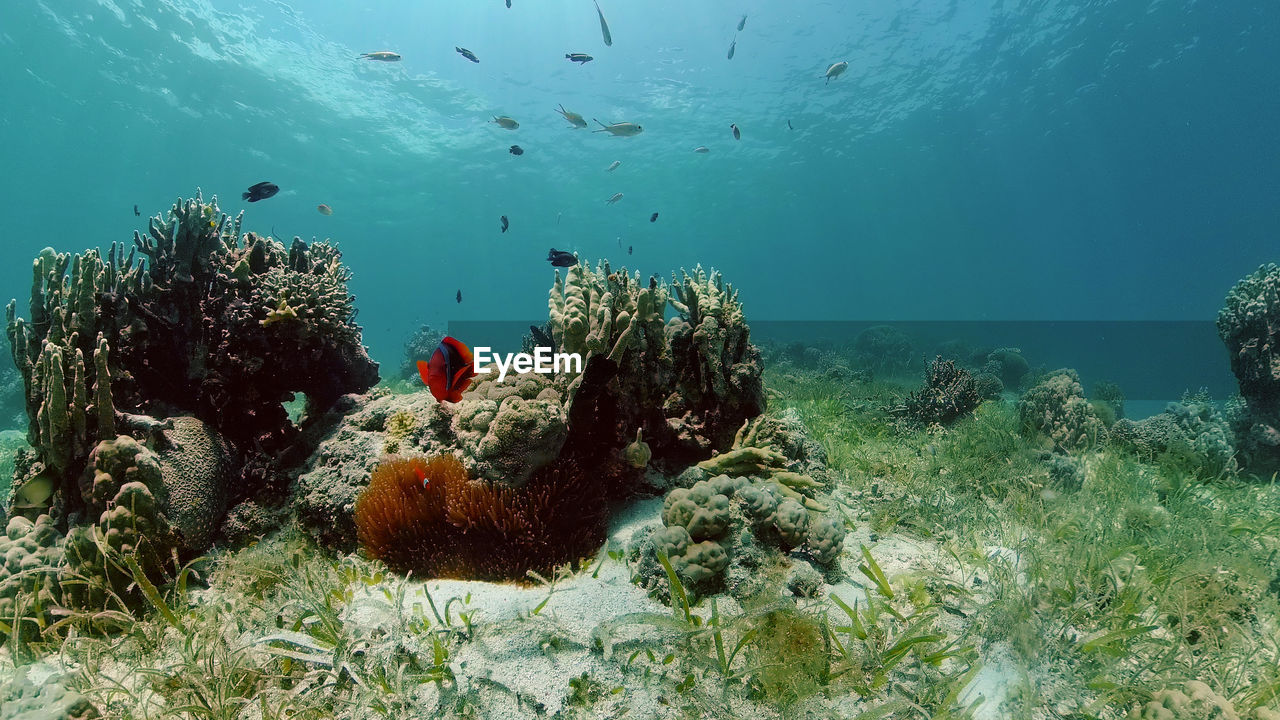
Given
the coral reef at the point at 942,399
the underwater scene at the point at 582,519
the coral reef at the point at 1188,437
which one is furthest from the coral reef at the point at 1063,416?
the coral reef at the point at 942,399

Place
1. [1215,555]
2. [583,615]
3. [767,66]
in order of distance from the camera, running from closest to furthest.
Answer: [583,615] < [1215,555] < [767,66]

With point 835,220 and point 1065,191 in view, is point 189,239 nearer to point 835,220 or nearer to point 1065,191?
point 835,220

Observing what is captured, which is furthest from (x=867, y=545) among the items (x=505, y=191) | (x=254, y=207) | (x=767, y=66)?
(x=254, y=207)

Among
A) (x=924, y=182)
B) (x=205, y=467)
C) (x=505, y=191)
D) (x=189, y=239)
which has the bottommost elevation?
(x=205, y=467)

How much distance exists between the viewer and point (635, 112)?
3444 cm

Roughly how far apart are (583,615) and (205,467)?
3.52 meters

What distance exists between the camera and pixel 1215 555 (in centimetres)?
330

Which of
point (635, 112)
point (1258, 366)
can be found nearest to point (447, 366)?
point (1258, 366)

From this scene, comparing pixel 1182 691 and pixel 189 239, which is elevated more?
pixel 189 239

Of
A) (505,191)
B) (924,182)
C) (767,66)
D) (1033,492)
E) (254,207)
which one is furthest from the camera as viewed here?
(254,207)

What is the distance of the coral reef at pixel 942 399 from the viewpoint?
8539mm

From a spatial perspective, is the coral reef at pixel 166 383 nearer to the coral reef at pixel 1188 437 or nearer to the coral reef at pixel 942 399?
the coral reef at pixel 942 399

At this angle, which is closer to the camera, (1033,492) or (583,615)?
(583,615)

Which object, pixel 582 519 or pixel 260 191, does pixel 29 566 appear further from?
pixel 260 191
